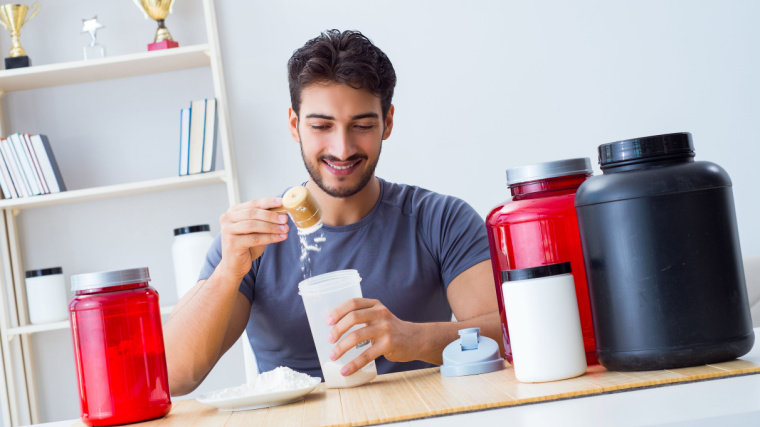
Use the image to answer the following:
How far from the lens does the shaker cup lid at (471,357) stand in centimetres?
105

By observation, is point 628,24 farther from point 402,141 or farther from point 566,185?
point 566,185

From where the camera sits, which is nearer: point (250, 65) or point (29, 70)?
point (29, 70)

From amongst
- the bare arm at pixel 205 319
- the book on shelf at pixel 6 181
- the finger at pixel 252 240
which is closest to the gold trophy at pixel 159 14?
the book on shelf at pixel 6 181

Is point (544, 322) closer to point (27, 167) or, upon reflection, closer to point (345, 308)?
point (345, 308)

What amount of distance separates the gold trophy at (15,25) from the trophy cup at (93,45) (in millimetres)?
201

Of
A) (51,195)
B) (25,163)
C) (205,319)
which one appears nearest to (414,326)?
(205,319)

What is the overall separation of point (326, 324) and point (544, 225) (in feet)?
1.12

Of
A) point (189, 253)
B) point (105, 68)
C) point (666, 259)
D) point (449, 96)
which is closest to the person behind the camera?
point (666, 259)

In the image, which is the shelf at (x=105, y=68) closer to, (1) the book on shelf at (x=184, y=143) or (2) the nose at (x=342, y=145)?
(1) the book on shelf at (x=184, y=143)

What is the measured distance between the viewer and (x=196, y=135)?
105 inches

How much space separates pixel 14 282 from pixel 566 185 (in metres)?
2.46

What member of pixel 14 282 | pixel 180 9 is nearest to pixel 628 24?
pixel 180 9

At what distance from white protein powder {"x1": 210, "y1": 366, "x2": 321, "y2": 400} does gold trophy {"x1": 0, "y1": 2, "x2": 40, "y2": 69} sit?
2.11 metres

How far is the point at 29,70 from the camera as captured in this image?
8.68ft
